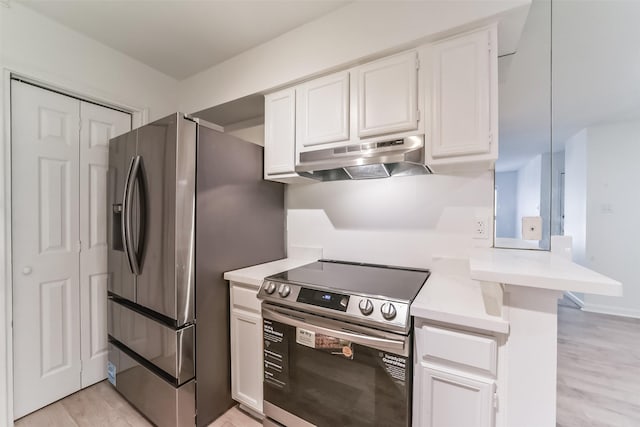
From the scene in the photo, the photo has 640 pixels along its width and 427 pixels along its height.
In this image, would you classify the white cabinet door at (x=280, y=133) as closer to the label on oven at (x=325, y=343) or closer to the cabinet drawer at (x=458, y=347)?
the label on oven at (x=325, y=343)

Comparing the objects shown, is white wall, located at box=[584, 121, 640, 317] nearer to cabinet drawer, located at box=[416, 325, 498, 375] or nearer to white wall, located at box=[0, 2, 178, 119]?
cabinet drawer, located at box=[416, 325, 498, 375]

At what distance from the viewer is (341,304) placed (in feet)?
3.79

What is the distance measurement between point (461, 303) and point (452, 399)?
363 millimetres

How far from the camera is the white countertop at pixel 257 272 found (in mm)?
1499

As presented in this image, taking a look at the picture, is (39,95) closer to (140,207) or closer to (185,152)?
(140,207)

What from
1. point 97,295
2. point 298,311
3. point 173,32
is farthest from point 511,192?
point 97,295

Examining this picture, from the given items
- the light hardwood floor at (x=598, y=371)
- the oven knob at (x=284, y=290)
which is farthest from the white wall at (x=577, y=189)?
the oven knob at (x=284, y=290)

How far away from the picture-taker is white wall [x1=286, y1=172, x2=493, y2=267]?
1.56 meters

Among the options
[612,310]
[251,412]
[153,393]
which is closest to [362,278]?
[251,412]

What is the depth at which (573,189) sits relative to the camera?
3.80 metres

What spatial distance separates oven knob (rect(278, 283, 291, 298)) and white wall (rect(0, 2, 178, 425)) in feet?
5.44

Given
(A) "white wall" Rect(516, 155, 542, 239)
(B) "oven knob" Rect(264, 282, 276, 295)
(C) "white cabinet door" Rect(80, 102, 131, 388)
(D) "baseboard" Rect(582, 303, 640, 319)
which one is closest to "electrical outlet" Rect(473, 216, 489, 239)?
(A) "white wall" Rect(516, 155, 542, 239)

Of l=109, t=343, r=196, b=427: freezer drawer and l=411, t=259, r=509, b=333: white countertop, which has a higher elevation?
l=411, t=259, r=509, b=333: white countertop

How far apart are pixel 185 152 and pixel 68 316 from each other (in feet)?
5.06
